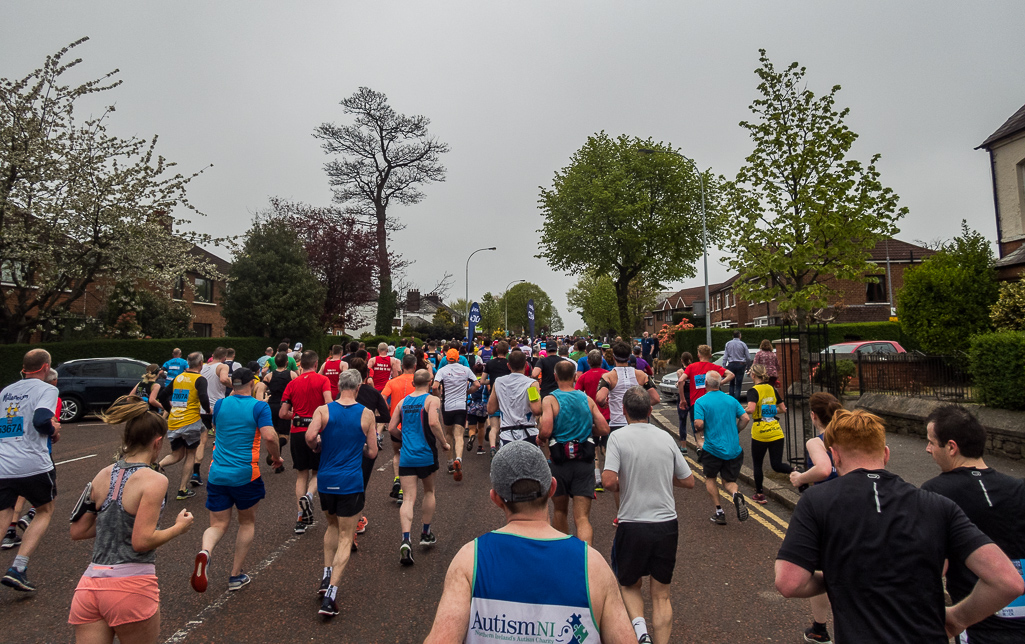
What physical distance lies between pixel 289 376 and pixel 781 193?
815 centimetres

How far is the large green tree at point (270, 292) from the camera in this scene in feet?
86.5

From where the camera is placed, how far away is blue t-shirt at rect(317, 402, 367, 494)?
476 cm

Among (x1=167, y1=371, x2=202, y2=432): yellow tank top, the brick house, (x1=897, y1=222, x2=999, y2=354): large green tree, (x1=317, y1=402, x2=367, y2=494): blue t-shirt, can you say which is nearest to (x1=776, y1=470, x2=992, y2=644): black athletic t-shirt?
(x1=317, y1=402, x2=367, y2=494): blue t-shirt

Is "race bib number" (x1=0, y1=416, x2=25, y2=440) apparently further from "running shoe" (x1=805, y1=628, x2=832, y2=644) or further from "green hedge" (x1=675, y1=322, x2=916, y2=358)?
"green hedge" (x1=675, y1=322, x2=916, y2=358)

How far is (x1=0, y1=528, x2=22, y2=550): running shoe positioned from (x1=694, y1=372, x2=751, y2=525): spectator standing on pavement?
740 cm

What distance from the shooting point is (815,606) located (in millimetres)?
3891

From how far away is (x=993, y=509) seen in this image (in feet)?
8.64

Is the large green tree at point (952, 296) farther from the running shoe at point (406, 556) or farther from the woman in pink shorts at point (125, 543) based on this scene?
the woman in pink shorts at point (125, 543)

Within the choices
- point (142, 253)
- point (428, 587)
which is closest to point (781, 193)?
point (428, 587)

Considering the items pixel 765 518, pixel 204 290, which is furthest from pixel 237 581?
pixel 204 290

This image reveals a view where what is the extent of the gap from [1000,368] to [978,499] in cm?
877

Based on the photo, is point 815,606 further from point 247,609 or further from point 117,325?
point 117,325

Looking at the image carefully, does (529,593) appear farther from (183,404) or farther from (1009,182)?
(1009,182)

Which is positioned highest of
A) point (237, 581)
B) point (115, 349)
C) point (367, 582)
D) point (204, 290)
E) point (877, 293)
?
point (204, 290)
